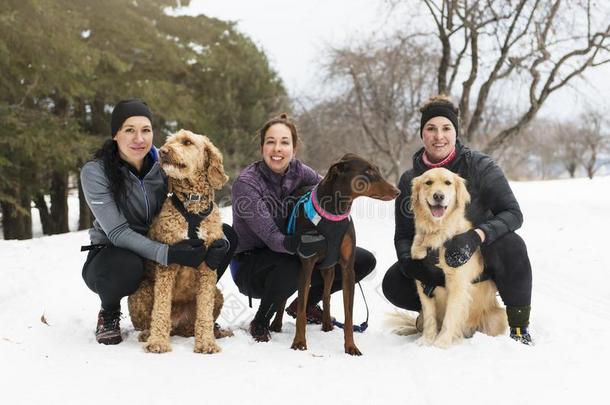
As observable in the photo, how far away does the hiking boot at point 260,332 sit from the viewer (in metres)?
3.29

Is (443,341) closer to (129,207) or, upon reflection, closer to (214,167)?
(214,167)

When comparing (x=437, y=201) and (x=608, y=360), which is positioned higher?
(x=437, y=201)

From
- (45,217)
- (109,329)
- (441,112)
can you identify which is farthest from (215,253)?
(45,217)

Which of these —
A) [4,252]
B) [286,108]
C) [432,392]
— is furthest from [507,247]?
[286,108]

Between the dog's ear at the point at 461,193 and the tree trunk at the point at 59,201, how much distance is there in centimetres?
1190

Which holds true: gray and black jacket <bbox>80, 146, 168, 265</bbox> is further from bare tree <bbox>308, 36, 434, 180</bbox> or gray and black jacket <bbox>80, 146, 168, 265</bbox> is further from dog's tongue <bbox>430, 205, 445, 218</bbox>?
bare tree <bbox>308, 36, 434, 180</bbox>

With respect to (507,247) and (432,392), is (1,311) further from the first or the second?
(507,247)

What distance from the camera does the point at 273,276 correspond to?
3357mm

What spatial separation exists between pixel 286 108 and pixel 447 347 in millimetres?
17471

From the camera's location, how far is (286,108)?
19.8 metres

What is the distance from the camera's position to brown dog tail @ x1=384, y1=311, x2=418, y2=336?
354 cm

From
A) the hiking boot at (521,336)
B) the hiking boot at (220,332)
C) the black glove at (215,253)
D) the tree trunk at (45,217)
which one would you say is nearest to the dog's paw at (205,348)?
the hiking boot at (220,332)

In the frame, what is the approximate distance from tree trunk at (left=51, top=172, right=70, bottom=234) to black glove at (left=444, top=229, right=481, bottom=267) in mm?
11961

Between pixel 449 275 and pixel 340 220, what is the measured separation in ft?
2.56
